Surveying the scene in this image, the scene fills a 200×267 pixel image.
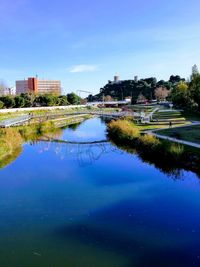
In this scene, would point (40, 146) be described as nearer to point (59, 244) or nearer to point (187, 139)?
point (187, 139)

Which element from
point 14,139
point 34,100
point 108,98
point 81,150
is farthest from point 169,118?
point 108,98

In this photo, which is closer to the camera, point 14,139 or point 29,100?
point 14,139

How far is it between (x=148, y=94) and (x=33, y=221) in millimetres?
135193

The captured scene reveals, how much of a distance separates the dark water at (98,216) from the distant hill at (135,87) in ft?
380

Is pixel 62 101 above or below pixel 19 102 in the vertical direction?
above

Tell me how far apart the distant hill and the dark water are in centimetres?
11582

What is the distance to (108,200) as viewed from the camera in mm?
19734

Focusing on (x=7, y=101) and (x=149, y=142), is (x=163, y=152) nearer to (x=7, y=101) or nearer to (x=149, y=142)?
(x=149, y=142)

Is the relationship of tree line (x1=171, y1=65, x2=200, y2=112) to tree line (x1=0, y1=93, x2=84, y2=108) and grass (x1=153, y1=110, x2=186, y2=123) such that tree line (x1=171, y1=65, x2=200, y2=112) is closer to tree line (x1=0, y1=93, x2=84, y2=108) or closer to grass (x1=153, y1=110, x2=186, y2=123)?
grass (x1=153, y1=110, x2=186, y2=123)

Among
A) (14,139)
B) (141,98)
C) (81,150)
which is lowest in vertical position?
(81,150)

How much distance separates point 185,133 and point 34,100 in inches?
2368

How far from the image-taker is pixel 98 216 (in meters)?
17.4

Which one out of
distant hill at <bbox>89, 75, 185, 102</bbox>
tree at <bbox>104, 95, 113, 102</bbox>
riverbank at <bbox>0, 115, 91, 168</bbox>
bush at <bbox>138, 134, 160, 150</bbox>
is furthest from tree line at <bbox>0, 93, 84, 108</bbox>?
bush at <bbox>138, 134, 160, 150</bbox>

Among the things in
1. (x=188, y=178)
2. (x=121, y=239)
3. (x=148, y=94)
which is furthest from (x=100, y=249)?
(x=148, y=94)
